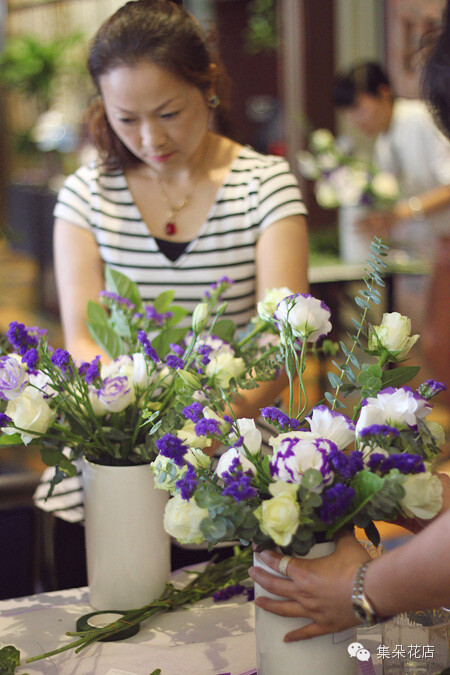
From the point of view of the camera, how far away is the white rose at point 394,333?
88 centimetres

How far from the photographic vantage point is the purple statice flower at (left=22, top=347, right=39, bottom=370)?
3.02ft

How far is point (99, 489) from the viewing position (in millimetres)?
1045

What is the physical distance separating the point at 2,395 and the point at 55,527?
58cm

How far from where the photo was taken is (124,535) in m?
1.05

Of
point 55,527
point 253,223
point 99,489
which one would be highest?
point 253,223

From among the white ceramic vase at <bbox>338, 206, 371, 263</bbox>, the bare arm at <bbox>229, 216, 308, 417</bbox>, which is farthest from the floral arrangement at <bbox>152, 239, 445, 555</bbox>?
the white ceramic vase at <bbox>338, 206, 371, 263</bbox>

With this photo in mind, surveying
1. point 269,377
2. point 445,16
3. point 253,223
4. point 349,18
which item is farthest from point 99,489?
point 349,18

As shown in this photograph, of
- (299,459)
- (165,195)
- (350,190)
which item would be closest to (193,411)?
(299,459)

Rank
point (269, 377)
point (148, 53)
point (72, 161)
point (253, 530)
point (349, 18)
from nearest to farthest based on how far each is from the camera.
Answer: point (253, 530) < point (269, 377) < point (148, 53) < point (349, 18) < point (72, 161)

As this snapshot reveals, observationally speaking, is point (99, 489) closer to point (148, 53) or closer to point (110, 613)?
point (110, 613)

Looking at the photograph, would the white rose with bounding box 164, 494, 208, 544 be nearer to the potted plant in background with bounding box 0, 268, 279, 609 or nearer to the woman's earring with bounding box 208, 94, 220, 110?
the potted plant in background with bounding box 0, 268, 279, 609

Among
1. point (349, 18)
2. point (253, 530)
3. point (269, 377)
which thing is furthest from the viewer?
point (349, 18)

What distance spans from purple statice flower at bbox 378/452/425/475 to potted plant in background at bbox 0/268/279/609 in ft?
0.70

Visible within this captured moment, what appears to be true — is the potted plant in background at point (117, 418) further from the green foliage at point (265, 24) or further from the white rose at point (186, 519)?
the green foliage at point (265, 24)
